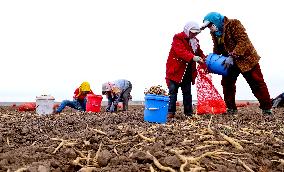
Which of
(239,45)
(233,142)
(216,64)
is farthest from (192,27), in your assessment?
(233,142)

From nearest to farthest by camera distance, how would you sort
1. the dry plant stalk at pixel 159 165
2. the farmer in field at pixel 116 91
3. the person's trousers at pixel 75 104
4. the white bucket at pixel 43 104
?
the dry plant stalk at pixel 159 165, the white bucket at pixel 43 104, the farmer in field at pixel 116 91, the person's trousers at pixel 75 104

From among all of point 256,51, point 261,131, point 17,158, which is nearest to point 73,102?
point 256,51

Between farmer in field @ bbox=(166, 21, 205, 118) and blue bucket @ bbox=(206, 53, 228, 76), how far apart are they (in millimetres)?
158

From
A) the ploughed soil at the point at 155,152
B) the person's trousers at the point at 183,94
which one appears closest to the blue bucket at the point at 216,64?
the person's trousers at the point at 183,94

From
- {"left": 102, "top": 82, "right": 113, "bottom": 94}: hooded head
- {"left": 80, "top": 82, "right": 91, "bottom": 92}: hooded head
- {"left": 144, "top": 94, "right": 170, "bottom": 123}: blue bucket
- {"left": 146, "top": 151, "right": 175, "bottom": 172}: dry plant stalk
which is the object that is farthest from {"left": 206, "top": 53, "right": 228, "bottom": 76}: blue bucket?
{"left": 80, "top": 82, "right": 91, "bottom": 92}: hooded head

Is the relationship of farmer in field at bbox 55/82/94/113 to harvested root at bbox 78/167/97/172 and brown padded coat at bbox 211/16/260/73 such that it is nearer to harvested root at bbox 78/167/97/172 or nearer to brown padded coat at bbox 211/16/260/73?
→ brown padded coat at bbox 211/16/260/73

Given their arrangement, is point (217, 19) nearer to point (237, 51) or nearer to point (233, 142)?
point (237, 51)

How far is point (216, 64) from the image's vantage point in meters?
7.56

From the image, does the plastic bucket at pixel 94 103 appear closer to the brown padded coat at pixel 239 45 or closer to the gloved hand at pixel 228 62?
the brown padded coat at pixel 239 45

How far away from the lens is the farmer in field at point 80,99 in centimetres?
1266

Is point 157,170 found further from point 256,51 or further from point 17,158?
point 256,51

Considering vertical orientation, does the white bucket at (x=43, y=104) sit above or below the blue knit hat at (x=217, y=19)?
below

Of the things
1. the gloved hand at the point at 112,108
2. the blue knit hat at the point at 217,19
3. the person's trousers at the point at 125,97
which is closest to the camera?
the blue knit hat at the point at 217,19

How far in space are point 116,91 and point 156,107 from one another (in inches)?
191
